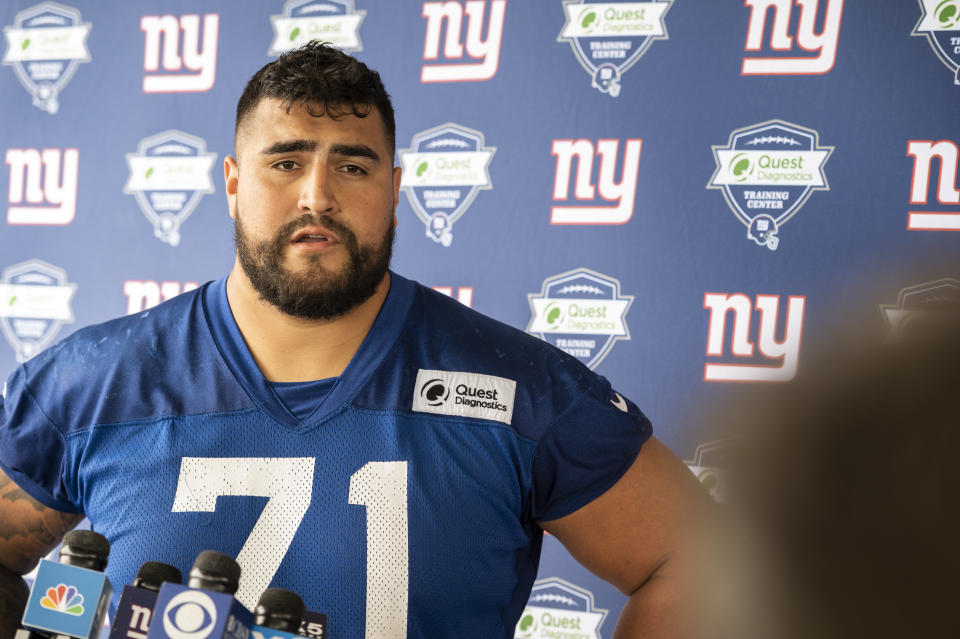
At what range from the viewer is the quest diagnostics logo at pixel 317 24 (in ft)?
7.80

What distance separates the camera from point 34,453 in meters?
1.35

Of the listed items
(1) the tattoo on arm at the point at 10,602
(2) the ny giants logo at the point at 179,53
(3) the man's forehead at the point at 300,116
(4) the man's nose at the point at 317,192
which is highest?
(2) the ny giants logo at the point at 179,53

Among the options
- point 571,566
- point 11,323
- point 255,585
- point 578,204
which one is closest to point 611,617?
point 571,566

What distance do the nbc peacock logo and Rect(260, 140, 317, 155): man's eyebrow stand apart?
2.52 ft

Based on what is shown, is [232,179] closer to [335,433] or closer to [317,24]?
[335,433]

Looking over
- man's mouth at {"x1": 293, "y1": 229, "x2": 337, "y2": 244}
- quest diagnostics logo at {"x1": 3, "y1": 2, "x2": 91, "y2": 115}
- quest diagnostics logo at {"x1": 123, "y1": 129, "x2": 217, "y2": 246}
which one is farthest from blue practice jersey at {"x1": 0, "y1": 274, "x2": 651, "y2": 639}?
quest diagnostics logo at {"x1": 3, "y1": 2, "x2": 91, "y2": 115}

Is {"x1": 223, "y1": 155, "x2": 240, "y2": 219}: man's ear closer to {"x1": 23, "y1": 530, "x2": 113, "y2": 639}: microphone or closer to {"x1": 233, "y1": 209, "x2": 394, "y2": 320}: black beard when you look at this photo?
{"x1": 233, "y1": 209, "x2": 394, "y2": 320}: black beard

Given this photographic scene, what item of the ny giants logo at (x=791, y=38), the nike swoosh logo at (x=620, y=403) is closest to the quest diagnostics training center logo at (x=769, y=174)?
the ny giants logo at (x=791, y=38)

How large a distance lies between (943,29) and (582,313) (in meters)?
1.02

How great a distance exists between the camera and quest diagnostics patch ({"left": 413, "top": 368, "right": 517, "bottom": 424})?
1336mm

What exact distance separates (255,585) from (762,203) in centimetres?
142

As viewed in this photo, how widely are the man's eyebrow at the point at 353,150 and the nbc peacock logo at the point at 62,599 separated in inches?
30.7

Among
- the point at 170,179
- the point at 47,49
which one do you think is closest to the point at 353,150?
the point at 170,179

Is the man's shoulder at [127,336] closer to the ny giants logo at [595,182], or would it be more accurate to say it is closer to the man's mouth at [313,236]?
the man's mouth at [313,236]
